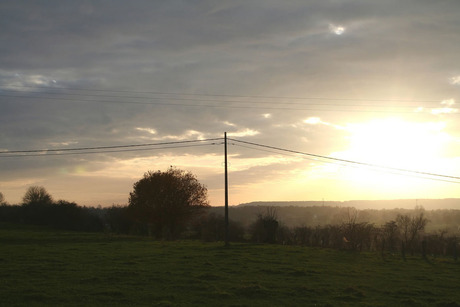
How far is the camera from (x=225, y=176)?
36.5m

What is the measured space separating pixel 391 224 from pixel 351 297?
108ft

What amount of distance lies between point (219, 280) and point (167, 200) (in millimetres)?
38095

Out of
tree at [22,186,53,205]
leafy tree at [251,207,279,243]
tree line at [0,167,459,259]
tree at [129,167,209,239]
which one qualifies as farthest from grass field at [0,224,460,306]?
tree at [22,186,53,205]

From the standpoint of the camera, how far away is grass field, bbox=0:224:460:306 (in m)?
15.6

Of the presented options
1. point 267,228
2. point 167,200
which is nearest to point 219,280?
point 267,228

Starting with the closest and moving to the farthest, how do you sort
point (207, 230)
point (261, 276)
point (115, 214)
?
point (261, 276)
point (207, 230)
point (115, 214)

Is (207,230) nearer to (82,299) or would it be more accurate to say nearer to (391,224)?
(391,224)

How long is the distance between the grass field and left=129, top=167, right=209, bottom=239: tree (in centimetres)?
2666

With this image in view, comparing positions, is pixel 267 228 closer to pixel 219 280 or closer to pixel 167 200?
pixel 167 200

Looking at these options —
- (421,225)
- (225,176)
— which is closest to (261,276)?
(225,176)

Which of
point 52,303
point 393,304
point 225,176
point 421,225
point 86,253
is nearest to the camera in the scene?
point 52,303

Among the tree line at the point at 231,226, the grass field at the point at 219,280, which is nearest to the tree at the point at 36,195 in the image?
the tree line at the point at 231,226

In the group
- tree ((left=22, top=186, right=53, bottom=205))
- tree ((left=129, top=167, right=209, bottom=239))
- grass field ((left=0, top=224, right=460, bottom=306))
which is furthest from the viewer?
tree ((left=22, top=186, right=53, bottom=205))

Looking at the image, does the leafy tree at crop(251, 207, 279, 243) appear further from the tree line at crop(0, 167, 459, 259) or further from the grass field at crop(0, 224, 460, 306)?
the grass field at crop(0, 224, 460, 306)
